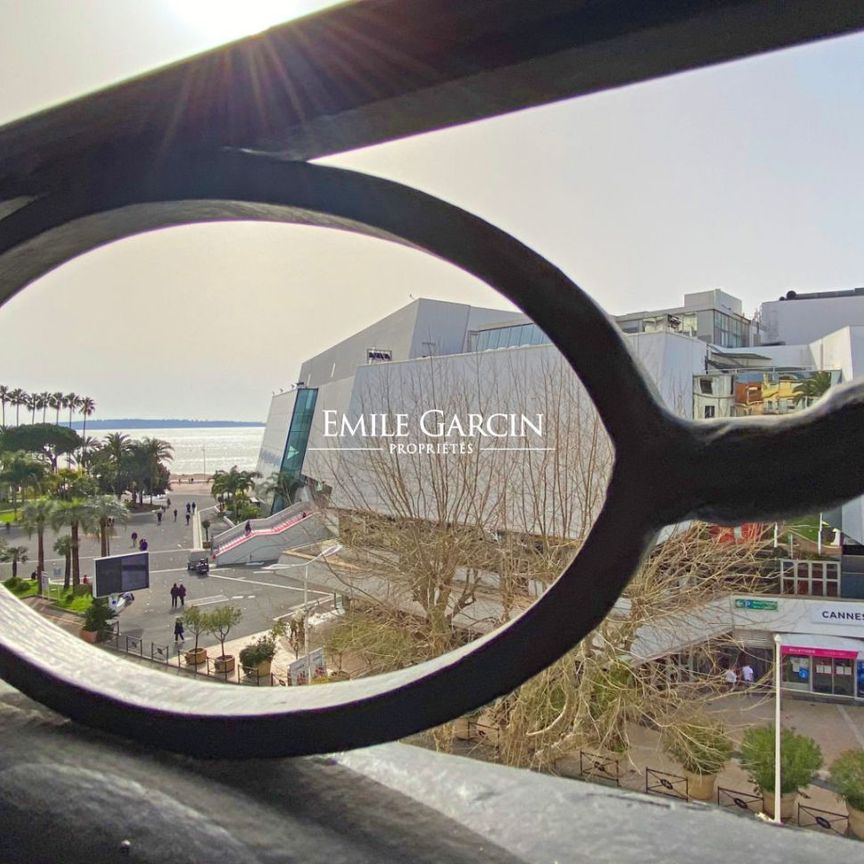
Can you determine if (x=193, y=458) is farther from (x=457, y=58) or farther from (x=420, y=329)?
(x=457, y=58)

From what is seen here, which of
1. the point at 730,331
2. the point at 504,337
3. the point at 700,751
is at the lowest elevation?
the point at 700,751

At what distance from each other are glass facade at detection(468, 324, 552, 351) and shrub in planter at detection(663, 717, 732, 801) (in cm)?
1441

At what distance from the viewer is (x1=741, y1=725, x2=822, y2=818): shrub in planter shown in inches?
269

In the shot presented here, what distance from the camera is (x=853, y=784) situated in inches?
255

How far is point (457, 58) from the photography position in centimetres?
67

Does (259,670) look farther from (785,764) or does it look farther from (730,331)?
(730,331)

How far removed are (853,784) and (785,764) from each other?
2.04 feet

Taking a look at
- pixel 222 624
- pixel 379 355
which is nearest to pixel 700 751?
pixel 222 624

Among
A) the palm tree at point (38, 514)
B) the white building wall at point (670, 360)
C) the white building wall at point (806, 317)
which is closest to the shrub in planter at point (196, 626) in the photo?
the palm tree at point (38, 514)

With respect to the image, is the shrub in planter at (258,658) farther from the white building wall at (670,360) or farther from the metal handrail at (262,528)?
the metal handrail at (262,528)

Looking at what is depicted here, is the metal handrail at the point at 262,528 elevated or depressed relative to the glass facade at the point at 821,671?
elevated

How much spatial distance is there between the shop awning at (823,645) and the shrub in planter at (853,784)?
444 cm

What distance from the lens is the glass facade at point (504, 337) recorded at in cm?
2120

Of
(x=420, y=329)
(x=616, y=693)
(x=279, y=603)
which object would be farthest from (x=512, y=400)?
(x=420, y=329)
